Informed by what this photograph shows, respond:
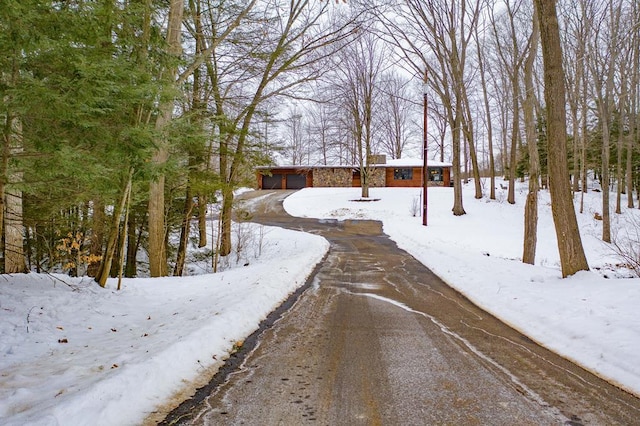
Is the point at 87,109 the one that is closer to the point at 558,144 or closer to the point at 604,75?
the point at 558,144

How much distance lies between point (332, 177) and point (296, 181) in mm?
4375

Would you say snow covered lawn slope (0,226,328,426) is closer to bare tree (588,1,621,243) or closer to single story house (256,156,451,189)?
bare tree (588,1,621,243)

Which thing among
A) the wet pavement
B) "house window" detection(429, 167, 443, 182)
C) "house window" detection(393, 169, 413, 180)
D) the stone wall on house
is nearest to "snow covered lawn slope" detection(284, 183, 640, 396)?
the wet pavement

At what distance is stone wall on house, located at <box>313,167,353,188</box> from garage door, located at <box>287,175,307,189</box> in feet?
6.25

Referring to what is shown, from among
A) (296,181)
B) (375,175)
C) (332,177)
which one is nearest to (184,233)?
(375,175)

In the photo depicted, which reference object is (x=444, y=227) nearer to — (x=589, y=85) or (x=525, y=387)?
(x=589, y=85)

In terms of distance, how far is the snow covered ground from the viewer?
10.2 ft

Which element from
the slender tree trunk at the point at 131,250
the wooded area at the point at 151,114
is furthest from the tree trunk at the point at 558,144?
the slender tree trunk at the point at 131,250

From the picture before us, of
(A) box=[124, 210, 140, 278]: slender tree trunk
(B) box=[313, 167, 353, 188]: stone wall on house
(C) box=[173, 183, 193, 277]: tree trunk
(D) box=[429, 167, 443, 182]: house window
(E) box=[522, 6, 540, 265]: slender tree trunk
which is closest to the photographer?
(E) box=[522, 6, 540, 265]: slender tree trunk

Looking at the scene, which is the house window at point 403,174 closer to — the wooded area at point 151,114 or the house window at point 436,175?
the house window at point 436,175

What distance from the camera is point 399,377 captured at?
12.1ft

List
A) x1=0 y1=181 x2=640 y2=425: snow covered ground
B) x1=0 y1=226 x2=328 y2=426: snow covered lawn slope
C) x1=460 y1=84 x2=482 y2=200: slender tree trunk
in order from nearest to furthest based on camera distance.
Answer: x1=0 y1=226 x2=328 y2=426: snow covered lawn slope, x1=0 y1=181 x2=640 y2=425: snow covered ground, x1=460 y1=84 x2=482 y2=200: slender tree trunk

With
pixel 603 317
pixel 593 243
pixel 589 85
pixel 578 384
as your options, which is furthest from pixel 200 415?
pixel 589 85

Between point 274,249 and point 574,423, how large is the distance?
12.7 metres
